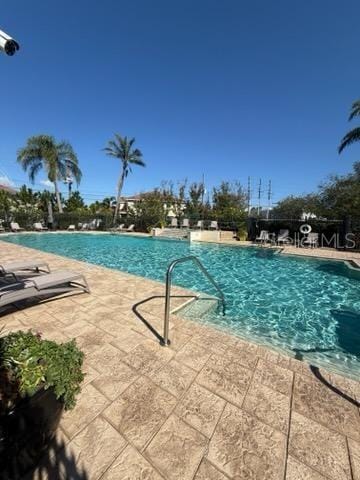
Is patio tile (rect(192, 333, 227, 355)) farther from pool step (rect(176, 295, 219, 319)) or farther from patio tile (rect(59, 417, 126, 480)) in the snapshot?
patio tile (rect(59, 417, 126, 480))

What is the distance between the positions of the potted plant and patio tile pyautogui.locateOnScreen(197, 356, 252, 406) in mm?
1227

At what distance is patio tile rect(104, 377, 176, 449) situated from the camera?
164cm

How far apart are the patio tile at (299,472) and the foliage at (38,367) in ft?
5.31

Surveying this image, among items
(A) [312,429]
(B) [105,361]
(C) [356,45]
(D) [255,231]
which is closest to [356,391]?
(A) [312,429]

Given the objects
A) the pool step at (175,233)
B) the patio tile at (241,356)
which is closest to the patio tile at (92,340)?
the patio tile at (241,356)

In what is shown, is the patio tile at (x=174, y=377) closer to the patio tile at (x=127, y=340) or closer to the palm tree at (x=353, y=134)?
the patio tile at (x=127, y=340)

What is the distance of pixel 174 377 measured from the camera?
7.23 ft

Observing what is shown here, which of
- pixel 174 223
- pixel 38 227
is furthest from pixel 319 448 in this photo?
pixel 38 227

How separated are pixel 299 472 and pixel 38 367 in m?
1.88

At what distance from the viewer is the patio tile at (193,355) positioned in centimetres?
240

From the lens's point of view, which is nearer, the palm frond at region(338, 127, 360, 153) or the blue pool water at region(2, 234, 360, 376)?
the blue pool water at region(2, 234, 360, 376)

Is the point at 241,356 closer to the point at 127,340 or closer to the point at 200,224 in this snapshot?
the point at 127,340

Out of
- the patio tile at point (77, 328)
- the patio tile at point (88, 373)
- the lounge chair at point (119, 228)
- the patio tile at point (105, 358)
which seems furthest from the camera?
the lounge chair at point (119, 228)

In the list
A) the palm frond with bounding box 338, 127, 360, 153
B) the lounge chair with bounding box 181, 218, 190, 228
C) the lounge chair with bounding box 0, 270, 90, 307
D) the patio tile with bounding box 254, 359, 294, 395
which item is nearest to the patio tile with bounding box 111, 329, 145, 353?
the patio tile with bounding box 254, 359, 294, 395
